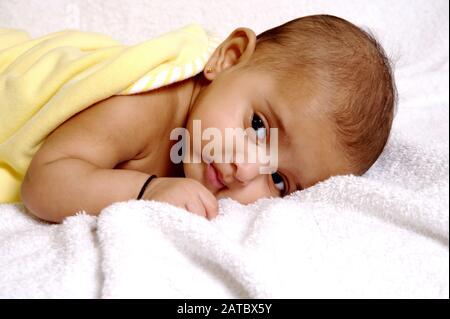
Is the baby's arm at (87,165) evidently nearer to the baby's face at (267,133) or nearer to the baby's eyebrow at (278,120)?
the baby's face at (267,133)

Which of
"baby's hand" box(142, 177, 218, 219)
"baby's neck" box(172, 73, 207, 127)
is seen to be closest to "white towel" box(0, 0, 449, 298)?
"baby's hand" box(142, 177, 218, 219)

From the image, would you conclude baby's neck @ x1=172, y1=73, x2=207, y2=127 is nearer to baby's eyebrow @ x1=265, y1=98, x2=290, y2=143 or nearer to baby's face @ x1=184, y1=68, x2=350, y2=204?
baby's face @ x1=184, y1=68, x2=350, y2=204

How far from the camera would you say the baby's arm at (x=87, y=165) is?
972mm

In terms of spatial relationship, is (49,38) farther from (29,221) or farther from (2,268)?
(2,268)

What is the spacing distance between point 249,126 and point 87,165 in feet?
1.01

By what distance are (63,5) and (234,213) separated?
3.61ft

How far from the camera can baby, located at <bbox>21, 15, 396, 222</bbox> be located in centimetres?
98

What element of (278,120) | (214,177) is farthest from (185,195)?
(278,120)

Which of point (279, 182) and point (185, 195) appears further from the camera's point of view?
point (279, 182)

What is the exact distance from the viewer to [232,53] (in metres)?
1.19

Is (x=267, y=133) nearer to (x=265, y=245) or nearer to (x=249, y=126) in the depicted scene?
(x=249, y=126)

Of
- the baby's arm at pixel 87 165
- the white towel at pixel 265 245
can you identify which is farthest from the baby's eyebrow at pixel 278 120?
the baby's arm at pixel 87 165

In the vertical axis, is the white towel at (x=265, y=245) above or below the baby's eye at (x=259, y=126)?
below

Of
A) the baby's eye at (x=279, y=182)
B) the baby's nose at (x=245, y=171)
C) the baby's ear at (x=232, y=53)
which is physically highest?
the baby's ear at (x=232, y=53)
